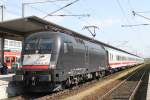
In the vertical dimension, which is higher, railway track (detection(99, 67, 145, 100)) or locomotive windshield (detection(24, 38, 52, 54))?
locomotive windshield (detection(24, 38, 52, 54))

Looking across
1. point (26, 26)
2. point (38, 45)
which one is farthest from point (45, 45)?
point (26, 26)

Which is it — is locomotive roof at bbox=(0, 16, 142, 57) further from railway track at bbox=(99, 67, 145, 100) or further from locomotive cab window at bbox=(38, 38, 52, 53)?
railway track at bbox=(99, 67, 145, 100)

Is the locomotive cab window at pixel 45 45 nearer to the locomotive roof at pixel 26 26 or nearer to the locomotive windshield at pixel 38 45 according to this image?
the locomotive windshield at pixel 38 45

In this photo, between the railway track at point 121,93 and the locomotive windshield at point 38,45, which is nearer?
the railway track at point 121,93

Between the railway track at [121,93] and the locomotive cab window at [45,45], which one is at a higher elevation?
the locomotive cab window at [45,45]

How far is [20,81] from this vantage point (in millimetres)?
17578

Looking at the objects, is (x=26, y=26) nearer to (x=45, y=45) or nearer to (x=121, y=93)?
(x=45, y=45)

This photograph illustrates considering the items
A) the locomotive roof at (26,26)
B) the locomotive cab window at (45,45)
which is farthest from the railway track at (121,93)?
the locomotive roof at (26,26)

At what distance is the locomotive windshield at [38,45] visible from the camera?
17703 mm

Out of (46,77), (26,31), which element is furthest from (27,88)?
(26,31)

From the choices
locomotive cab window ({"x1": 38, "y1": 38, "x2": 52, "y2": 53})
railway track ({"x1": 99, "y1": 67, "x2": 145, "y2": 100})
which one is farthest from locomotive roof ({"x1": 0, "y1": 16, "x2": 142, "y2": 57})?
railway track ({"x1": 99, "y1": 67, "x2": 145, "y2": 100})

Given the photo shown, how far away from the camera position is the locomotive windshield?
17.7 meters

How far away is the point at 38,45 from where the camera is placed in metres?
17.9

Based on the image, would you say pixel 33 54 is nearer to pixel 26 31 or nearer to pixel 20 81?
pixel 20 81
